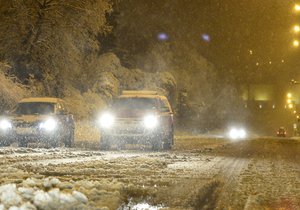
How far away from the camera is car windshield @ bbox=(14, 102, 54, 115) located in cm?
2303

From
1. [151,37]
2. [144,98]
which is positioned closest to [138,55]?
[151,37]

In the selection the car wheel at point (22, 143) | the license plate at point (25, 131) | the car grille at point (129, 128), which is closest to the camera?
the car grille at point (129, 128)

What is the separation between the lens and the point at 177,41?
182ft

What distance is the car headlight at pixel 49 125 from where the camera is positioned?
2194 centimetres

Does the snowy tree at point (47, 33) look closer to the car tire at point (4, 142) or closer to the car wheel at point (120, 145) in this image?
the car tire at point (4, 142)

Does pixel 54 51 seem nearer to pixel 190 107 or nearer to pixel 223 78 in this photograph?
pixel 190 107

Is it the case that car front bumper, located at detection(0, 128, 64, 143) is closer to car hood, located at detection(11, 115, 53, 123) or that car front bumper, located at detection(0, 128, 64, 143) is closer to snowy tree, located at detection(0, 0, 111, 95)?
car hood, located at detection(11, 115, 53, 123)

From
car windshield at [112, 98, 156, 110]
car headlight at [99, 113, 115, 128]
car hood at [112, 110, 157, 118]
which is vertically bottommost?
car headlight at [99, 113, 115, 128]

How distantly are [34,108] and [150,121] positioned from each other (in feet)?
16.9

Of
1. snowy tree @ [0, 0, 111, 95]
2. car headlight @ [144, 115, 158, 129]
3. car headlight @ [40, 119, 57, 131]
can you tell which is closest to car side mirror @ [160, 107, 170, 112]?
car headlight @ [144, 115, 158, 129]

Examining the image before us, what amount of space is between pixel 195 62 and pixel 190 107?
286 inches

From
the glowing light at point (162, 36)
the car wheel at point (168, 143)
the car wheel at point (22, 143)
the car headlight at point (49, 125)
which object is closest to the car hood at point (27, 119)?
the car headlight at point (49, 125)

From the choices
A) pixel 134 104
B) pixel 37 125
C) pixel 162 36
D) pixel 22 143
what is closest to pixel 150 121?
pixel 134 104

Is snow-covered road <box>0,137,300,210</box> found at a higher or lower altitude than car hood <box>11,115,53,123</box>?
lower
